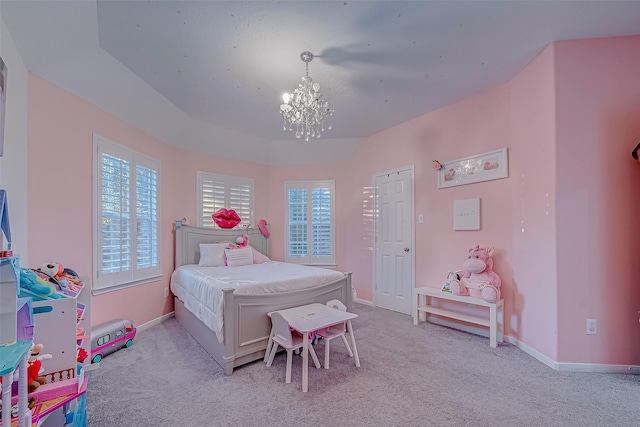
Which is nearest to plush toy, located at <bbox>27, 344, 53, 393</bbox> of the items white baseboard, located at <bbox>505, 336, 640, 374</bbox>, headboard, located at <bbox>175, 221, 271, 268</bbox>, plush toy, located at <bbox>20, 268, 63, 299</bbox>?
plush toy, located at <bbox>20, 268, 63, 299</bbox>

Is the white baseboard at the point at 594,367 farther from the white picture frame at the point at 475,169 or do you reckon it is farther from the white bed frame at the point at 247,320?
the white bed frame at the point at 247,320

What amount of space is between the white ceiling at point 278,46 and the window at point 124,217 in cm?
49

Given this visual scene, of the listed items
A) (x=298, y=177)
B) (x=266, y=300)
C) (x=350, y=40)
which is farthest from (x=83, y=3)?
(x=298, y=177)

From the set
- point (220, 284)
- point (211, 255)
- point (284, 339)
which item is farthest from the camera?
point (211, 255)

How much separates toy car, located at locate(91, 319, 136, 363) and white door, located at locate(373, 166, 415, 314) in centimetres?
316

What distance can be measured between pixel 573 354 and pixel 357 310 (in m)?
2.41

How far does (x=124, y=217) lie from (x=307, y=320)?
2.33m

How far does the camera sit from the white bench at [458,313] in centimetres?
283

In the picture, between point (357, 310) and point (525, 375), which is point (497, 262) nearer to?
point (525, 375)

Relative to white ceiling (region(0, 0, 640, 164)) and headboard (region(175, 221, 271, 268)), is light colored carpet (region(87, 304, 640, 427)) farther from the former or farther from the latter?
white ceiling (region(0, 0, 640, 164))

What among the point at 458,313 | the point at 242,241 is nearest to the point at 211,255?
the point at 242,241

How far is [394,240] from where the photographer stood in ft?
13.6

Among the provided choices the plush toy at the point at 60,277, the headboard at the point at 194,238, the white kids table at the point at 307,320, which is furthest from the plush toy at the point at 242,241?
the plush toy at the point at 60,277

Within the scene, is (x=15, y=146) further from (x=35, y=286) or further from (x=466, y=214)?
(x=466, y=214)
